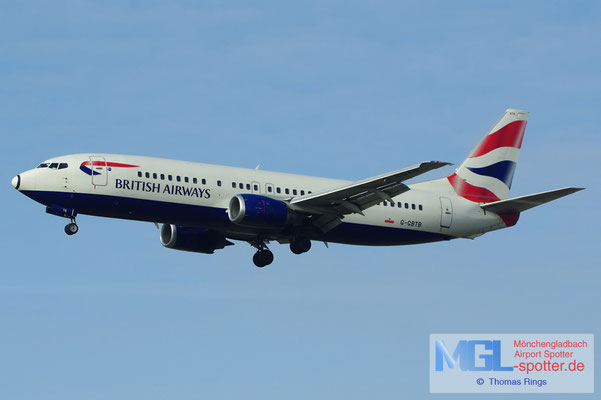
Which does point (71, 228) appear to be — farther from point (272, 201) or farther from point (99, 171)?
point (272, 201)

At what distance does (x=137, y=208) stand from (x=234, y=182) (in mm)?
4560

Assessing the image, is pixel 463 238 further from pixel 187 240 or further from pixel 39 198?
pixel 39 198

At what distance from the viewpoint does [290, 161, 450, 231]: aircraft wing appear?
47281 millimetres

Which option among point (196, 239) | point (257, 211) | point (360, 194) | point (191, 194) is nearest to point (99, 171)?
point (191, 194)

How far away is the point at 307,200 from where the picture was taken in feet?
162

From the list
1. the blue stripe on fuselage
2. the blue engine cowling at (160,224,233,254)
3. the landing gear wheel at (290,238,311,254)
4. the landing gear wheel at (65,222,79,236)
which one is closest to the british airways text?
the blue stripe on fuselage

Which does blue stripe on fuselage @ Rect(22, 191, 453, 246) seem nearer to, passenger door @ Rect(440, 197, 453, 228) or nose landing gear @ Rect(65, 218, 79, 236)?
nose landing gear @ Rect(65, 218, 79, 236)

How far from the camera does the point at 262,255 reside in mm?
53844

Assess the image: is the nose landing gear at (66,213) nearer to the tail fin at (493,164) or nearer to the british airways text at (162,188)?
the british airways text at (162,188)

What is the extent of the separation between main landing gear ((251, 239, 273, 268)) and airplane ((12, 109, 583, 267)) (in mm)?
47

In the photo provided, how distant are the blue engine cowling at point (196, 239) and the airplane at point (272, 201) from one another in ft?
0.15

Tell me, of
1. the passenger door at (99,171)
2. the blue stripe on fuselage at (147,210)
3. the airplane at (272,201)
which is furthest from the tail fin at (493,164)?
the passenger door at (99,171)

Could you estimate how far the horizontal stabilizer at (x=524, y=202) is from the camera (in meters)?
49.3

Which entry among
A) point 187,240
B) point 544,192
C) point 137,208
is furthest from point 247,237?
point 544,192
